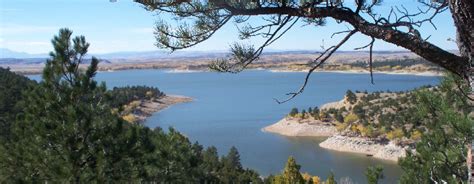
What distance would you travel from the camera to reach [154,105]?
44.4 meters

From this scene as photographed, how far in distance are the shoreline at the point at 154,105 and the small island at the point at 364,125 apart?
36.3 ft

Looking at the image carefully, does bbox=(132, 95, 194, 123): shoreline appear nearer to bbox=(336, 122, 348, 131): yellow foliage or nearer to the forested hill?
the forested hill

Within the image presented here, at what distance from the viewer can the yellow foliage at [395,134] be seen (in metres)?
25.9

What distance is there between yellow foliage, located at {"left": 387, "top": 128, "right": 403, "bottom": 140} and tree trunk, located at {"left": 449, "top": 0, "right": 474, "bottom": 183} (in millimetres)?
25059

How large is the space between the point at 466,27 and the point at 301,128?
2932cm

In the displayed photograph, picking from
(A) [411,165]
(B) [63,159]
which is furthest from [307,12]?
(B) [63,159]

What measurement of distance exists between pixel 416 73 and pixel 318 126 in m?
48.0

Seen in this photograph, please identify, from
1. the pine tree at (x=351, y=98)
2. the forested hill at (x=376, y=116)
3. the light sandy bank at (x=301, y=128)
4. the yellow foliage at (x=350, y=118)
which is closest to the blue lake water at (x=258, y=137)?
the light sandy bank at (x=301, y=128)

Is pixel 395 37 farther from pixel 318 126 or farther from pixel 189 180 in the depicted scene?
pixel 318 126

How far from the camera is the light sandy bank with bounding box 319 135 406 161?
24.5 m

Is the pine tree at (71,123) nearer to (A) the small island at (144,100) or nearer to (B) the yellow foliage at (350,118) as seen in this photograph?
(B) the yellow foliage at (350,118)

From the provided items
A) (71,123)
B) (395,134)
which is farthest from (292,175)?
(395,134)

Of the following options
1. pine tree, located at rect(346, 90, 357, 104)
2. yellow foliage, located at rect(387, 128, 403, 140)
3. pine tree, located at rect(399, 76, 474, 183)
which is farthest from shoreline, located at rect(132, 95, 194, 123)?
pine tree, located at rect(399, 76, 474, 183)

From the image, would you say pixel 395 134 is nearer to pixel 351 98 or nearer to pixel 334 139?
pixel 334 139
